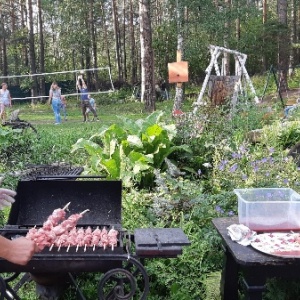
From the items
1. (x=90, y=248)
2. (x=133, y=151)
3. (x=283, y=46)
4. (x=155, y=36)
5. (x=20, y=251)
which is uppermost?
(x=155, y=36)

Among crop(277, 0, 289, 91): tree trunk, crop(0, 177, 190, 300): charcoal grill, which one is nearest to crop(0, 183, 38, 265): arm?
crop(0, 177, 190, 300): charcoal grill

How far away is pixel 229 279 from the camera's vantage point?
3596 mm

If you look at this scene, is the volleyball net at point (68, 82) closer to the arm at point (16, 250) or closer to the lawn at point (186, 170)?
the lawn at point (186, 170)

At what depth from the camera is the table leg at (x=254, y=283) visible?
291 cm

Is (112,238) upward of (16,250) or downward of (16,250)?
downward

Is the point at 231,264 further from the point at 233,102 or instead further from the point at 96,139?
the point at 233,102

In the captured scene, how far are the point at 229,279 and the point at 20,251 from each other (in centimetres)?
167

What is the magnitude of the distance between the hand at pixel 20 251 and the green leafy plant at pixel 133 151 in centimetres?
336

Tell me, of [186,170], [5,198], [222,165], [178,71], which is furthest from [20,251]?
[178,71]

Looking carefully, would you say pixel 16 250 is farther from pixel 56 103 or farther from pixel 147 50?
pixel 147 50

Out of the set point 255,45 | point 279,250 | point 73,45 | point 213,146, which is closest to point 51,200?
point 279,250

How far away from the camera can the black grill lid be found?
4.25 metres

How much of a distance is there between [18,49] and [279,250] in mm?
40270

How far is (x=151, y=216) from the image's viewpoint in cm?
501
